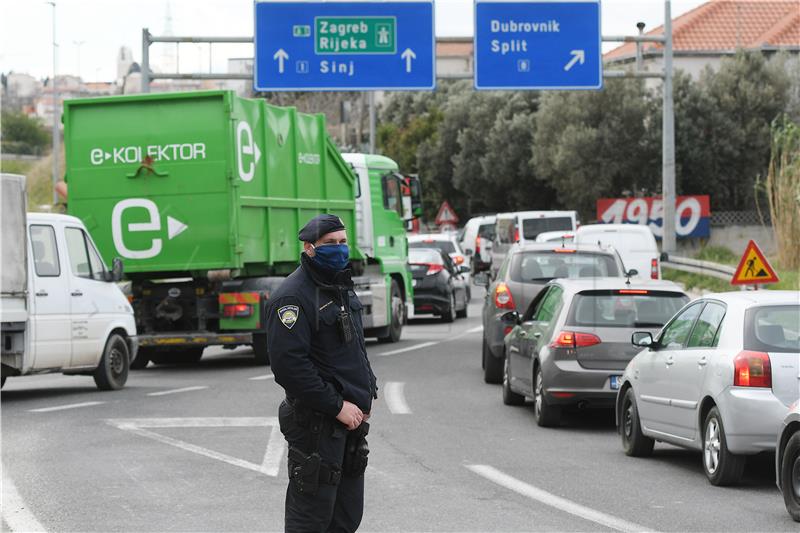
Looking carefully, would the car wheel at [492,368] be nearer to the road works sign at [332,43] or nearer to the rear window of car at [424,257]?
the rear window of car at [424,257]

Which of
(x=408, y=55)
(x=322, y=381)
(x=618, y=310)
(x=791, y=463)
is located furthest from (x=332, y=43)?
(x=322, y=381)

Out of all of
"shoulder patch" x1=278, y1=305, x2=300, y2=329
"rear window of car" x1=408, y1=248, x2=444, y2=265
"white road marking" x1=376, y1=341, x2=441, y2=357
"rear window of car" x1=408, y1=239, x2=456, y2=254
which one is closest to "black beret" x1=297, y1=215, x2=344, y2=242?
"shoulder patch" x1=278, y1=305, x2=300, y2=329

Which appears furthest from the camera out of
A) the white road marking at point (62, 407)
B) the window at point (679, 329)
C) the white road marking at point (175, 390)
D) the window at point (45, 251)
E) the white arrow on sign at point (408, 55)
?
the white arrow on sign at point (408, 55)

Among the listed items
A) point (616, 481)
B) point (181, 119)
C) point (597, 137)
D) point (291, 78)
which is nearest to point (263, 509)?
point (616, 481)

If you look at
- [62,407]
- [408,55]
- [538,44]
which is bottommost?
[62,407]

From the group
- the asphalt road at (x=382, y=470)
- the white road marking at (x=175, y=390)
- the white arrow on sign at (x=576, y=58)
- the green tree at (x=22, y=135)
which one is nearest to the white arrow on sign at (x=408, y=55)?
the white arrow on sign at (x=576, y=58)

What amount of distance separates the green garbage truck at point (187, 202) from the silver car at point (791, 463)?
1162cm

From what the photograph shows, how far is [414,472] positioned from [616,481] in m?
1.48

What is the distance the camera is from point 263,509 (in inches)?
361

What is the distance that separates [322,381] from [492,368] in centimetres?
1250

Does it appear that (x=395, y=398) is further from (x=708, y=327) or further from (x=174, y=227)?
(x=708, y=327)

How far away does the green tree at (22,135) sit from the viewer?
147 metres

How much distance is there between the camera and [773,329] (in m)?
10.0

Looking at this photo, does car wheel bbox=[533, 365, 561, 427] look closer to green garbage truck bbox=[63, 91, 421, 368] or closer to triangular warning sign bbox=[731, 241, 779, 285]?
green garbage truck bbox=[63, 91, 421, 368]
